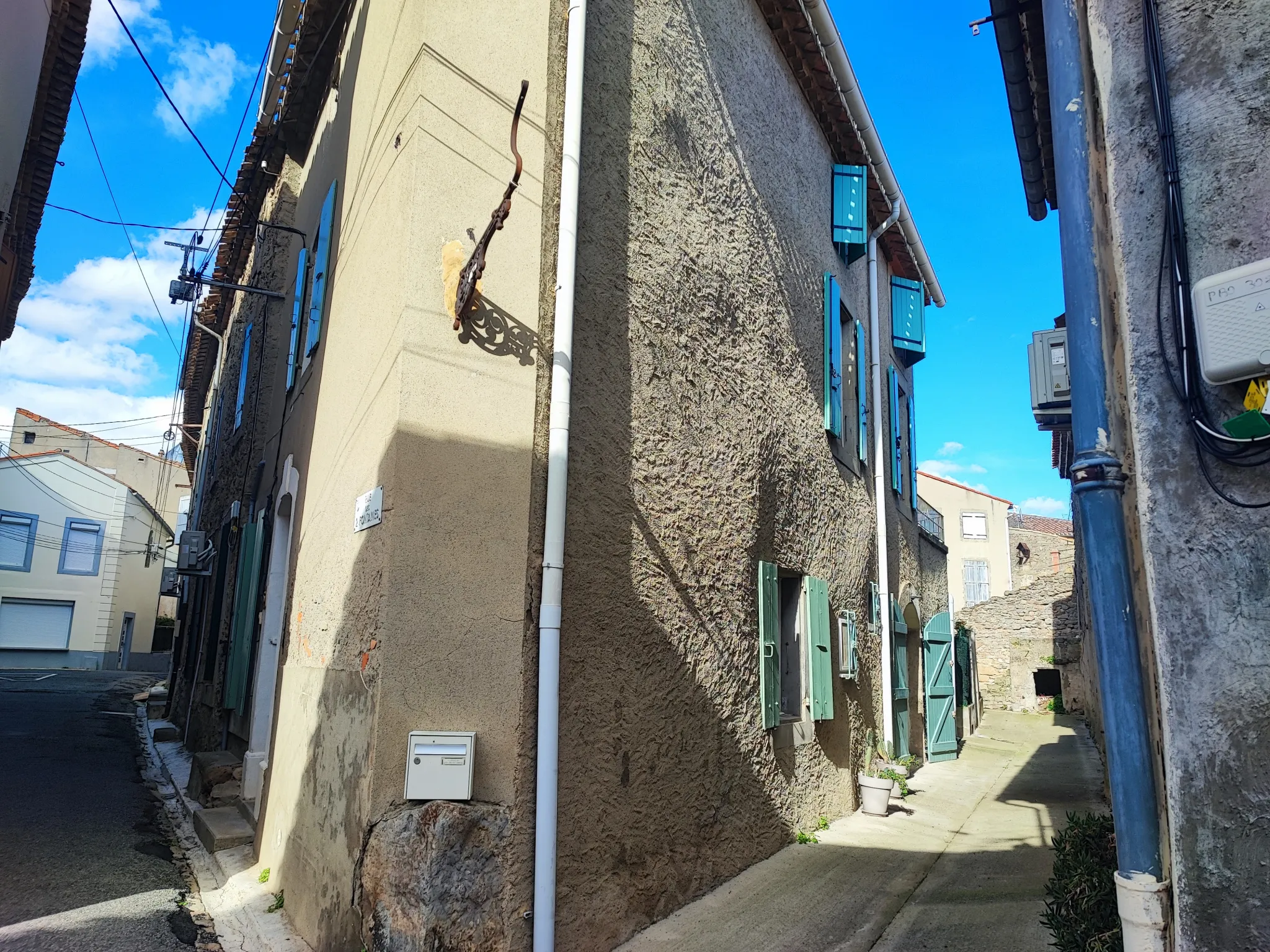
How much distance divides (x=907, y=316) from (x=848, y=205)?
3.08 meters

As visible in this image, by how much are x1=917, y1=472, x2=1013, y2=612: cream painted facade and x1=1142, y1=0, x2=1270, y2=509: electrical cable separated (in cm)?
2978

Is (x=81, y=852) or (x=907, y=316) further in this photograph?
(x=907, y=316)

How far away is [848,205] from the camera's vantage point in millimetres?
8820

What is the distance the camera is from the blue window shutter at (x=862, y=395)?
891 cm

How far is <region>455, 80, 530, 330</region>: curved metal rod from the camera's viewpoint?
401 cm

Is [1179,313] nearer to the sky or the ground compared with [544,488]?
nearer to the sky

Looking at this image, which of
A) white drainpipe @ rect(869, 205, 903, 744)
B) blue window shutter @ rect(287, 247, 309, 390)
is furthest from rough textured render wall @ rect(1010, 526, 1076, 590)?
blue window shutter @ rect(287, 247, 309, 390)

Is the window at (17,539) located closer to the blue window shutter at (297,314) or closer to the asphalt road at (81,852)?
the asphalt road at (81,852)

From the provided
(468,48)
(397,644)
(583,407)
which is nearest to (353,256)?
(468,48)

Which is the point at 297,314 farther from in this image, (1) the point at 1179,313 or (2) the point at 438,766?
(1) the point at 1179,313

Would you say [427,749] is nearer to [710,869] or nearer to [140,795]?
[710,869]

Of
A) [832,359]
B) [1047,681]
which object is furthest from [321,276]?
[1047,681]

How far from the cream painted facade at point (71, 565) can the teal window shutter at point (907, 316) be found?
2722 centimetres

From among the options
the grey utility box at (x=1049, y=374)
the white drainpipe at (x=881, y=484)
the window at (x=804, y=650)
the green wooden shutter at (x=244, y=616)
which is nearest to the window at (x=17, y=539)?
the green wooden shutter at (x=244, y=616)
